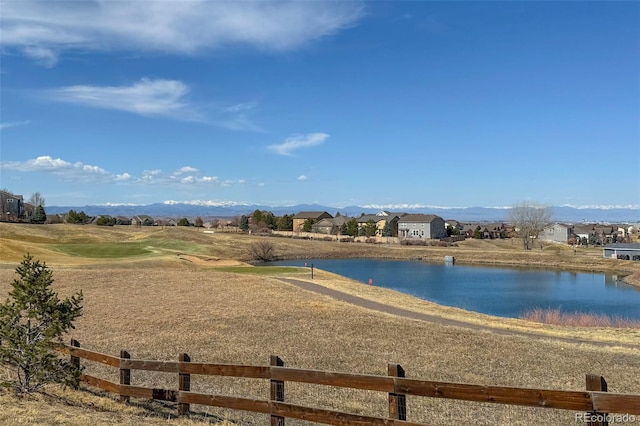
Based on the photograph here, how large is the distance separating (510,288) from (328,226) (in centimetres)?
9633

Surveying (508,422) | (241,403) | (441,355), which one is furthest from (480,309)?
(241,403)

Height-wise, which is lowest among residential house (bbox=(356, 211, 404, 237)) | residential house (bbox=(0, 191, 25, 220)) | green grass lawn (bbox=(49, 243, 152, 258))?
green grass lawn (bbox=(49, 243, 152, 258))

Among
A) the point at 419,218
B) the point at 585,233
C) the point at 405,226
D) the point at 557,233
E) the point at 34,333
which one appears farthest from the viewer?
the point at 585,233

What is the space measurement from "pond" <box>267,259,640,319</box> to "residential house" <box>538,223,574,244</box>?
77.9m

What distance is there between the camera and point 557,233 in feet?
500

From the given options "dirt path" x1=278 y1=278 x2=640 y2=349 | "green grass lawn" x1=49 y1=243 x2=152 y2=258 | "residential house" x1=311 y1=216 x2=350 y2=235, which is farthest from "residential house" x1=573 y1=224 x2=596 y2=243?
"dirt path" x1=278 y1=278 x2=640 y2=349

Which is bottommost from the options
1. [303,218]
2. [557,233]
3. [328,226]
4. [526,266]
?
[526,266]

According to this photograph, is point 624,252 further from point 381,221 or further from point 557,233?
point 381,221

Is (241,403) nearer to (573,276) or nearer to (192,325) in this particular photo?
(192,325)

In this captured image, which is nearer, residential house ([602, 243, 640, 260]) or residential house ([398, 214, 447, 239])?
residential house ([602, 243, 640, 260])

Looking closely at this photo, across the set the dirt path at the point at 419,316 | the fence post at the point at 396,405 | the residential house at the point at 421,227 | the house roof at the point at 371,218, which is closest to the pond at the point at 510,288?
the dirt path at the point at 419,316

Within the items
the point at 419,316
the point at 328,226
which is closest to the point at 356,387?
the point at 419,316

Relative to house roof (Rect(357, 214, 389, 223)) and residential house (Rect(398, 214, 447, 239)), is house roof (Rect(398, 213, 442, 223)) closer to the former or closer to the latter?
residential house (Rect(398, 214, 447, 239))

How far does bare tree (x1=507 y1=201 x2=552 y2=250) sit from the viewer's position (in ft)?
429
